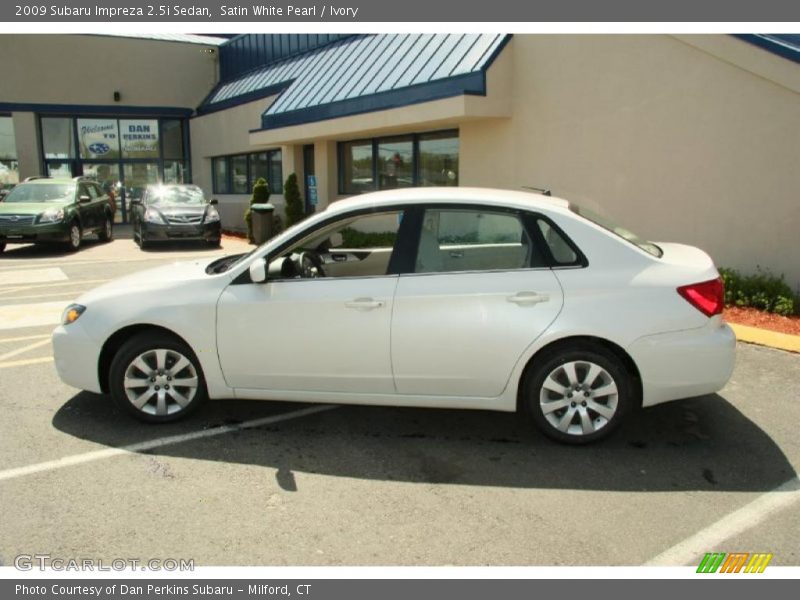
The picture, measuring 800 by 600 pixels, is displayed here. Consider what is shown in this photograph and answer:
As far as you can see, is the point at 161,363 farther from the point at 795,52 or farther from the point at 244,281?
the point at 795,52

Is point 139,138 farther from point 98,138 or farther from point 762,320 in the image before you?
point 762,320

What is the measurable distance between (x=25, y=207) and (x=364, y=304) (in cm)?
1373

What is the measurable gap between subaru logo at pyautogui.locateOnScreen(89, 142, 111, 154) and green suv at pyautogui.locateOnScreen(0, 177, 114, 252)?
7.22 meters

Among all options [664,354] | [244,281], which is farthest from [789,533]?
[244,281]

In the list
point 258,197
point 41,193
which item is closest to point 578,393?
point 258,197

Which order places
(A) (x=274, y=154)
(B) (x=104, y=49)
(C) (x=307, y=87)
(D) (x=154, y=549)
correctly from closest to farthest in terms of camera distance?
(D) (x=154, y=549)
(C) (x=307, y=87)
(A) (x=274, y=154)
(B) (x=104, y=49)

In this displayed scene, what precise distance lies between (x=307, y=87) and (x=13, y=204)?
7347 mm

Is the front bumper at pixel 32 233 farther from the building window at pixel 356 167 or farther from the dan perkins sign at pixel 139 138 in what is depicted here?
the dan perkins sign at pixel 139 138

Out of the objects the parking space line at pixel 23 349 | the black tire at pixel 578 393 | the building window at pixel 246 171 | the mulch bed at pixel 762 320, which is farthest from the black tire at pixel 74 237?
the black tire at pixel 578 393

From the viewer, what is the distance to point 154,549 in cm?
316

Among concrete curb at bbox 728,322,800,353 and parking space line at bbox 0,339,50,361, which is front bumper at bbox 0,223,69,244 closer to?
parking space line at bbox 0,339,50,361

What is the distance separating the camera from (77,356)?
461 cm

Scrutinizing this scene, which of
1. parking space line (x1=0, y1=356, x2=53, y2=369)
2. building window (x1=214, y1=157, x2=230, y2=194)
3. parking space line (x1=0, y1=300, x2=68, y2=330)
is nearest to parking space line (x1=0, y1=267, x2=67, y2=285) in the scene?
parking space line (x1=0, y1=300, x2=68, y2=330)

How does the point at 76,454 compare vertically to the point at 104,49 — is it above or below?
below
